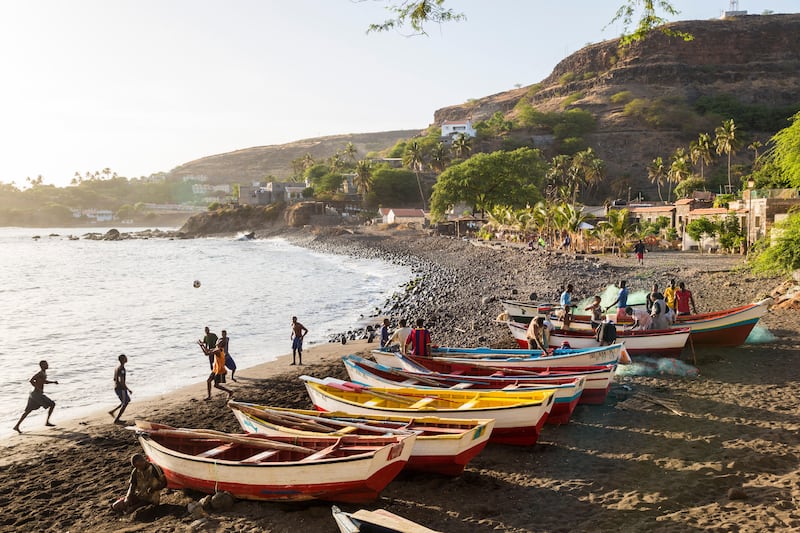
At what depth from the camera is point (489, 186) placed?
2670 inches

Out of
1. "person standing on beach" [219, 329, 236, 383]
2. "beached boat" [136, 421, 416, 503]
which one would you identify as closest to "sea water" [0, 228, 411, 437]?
"person standing on beach" [219, 329, 236, 383]

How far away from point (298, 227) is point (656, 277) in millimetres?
81714

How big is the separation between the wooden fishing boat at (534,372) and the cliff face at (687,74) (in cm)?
11421

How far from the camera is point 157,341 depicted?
22953 millimetres

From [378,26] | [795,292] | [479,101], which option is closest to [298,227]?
[795,292]

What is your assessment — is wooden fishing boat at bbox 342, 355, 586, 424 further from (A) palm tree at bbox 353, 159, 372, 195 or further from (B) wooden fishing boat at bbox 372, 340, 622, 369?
(A) palm tree at bbox 353, 159, 372, 195

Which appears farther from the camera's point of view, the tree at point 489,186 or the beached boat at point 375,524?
the tree at point 489,186

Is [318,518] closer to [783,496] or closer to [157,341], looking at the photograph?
[783,496]

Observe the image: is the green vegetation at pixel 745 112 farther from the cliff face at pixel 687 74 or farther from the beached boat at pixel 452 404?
the beached boat at pixel 452 404

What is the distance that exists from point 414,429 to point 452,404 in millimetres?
1638

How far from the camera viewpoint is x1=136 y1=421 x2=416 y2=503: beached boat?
734 centimetres

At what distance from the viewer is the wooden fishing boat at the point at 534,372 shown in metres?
11.1

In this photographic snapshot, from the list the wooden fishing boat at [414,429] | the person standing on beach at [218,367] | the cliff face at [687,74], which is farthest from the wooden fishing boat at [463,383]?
the cliff face at [687,74]

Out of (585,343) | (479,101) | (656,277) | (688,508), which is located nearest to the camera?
(688,508)
